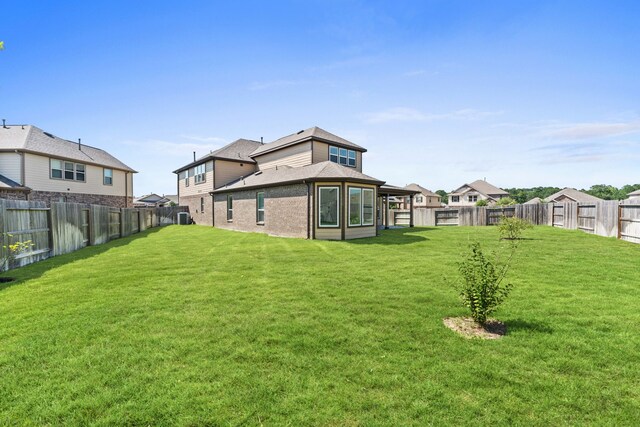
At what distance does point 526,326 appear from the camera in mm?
4340

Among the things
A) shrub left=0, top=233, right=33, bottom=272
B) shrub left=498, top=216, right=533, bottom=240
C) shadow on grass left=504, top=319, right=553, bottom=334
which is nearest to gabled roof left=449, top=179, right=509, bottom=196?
shrub left=498, top=216, right=533, bottom=240

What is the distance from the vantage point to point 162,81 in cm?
1345

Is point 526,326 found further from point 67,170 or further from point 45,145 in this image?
point 45,145

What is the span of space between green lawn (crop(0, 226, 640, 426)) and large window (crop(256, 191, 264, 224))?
1135cm

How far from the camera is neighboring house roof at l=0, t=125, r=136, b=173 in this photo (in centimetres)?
1972

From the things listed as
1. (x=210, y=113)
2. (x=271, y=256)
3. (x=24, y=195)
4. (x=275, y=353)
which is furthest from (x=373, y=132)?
(x=24, y=195)

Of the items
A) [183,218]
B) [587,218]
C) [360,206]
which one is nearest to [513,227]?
[587,218]

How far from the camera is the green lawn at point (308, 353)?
256 cm

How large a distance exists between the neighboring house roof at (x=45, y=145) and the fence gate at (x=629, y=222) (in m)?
33.9

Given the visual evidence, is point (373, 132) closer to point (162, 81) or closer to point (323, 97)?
point (323, 97)

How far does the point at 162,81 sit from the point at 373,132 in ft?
38.1

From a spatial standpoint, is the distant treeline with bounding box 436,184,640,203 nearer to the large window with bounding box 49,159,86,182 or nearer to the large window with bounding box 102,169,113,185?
the large window with bounding box 102,169,113,185

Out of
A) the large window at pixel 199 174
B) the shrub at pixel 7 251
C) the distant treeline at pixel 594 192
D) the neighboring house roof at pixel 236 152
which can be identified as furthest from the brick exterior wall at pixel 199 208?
the distant treeline at pixel 594 192

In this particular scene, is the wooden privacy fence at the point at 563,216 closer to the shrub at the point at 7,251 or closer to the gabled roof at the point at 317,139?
the gabled roof at the point at 317,139
